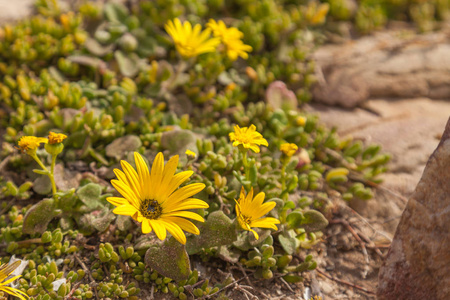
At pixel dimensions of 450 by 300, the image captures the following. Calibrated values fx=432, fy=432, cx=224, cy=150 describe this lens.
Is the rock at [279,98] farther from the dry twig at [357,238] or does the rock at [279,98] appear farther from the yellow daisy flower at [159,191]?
the yellow daisy flower at [159,191]

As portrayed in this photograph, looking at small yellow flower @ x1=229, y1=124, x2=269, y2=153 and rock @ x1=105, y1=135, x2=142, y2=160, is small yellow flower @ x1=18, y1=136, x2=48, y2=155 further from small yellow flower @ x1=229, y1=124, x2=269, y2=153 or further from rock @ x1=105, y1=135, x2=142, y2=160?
small yellow flower @ x1=229, y1=124, x2=269, y2=153

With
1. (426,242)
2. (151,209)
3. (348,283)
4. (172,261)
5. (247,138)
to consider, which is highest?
(247,138)

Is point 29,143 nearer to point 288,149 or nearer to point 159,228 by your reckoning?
point 159,228

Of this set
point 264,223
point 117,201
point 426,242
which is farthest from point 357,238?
point 117,201

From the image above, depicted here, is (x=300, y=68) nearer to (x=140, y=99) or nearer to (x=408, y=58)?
(x=408, y=58)

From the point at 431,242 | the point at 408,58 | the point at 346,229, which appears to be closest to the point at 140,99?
the point at 346,229
